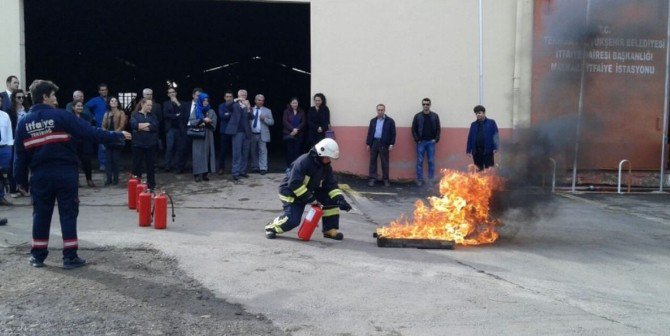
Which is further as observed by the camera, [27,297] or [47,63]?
[47,63]

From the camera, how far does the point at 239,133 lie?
14477 millimetres

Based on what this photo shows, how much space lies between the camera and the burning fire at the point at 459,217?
9.35 metres

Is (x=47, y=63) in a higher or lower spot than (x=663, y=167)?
higher

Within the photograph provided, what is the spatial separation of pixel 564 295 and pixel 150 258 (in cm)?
496

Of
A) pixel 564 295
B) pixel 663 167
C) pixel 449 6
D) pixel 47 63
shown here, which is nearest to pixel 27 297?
pixel 564 295

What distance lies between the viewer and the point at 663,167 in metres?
16.2

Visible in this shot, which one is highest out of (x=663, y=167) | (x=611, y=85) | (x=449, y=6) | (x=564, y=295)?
(x=449, y=6)

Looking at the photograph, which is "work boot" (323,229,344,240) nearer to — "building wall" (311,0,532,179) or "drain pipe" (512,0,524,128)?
"building wall" (311,0,532,179)

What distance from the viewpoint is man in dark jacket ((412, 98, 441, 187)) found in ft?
50.3

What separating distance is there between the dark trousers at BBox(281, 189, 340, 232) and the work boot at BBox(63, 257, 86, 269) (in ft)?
9.44

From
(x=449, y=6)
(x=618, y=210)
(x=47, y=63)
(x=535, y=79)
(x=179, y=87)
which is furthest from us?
(x=179, y=87)

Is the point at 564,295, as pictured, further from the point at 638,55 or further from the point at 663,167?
the point at 663,167

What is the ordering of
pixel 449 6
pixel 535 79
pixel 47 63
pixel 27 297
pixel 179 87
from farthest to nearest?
pixel 179 87 < pixel 47 63 < pixel 449 6 < pixel 535 79 < pixel 27 297

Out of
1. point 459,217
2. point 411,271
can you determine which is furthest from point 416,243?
point 411,271
